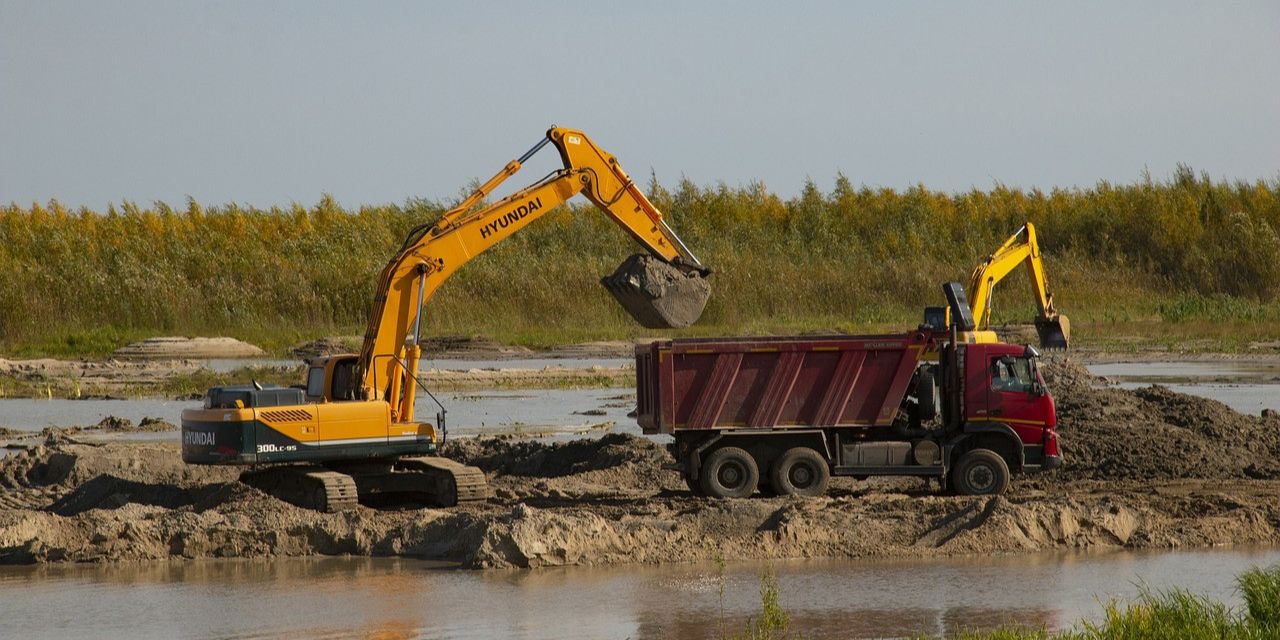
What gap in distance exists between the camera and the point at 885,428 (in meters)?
16.8

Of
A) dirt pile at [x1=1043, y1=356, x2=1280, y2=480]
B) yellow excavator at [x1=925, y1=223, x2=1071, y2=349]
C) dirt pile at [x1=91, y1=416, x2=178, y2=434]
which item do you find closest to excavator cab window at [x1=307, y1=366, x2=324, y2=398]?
dirt pile at [x1=91, y1=416, x2=178, y2=434]

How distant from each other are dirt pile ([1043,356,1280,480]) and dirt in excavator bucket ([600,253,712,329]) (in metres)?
4.71

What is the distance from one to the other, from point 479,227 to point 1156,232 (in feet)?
126

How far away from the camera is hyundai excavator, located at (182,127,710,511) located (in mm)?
15406

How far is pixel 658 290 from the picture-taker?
17.8 metres

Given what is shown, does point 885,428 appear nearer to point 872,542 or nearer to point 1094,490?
point 1094,490

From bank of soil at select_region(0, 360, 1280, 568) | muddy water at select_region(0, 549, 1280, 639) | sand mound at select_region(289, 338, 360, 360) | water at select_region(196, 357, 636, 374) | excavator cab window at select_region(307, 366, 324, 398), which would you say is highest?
sand mound at select_region(289, 338, 360, 360)

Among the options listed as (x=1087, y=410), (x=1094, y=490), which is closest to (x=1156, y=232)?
(x=1087, y=410)

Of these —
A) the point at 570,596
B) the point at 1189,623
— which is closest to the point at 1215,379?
the point at 570,596

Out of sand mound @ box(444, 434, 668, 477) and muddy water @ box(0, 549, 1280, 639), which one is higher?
sand mound @ box(444, 434, 668, 477)

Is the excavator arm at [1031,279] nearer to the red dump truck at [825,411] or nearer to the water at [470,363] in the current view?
the red dump truck at [825,411]

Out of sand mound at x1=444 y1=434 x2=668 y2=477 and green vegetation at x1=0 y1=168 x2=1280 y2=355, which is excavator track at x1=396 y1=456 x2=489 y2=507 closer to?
sand mound at x1=444 y1=434 x2=668 y2=477

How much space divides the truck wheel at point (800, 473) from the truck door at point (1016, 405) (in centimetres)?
187

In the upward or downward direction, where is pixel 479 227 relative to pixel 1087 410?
upward
